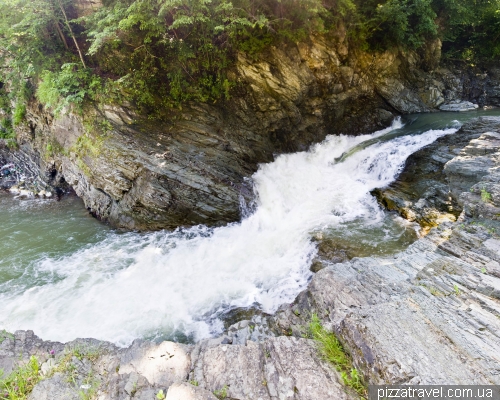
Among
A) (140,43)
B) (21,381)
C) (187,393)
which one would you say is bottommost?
(187,393)

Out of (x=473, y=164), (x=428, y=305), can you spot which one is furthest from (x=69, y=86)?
(x=473, y=164)

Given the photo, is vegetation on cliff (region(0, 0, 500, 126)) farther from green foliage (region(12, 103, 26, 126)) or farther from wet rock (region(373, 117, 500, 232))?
wet rock (region(373, 117, 500, 232))

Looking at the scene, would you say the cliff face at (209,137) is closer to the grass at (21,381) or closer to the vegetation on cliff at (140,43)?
the vegetation on cliff at (140,43)

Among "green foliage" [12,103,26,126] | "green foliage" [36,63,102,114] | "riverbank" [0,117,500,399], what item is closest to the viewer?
"riverbank" [0,117,500,399]

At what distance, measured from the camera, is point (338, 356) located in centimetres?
361

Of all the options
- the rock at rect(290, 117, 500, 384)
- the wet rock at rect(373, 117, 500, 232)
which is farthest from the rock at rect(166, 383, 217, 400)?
the wet rock at rect(373, 117, 500, 232)

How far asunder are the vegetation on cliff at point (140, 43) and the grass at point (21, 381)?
7.40 metres

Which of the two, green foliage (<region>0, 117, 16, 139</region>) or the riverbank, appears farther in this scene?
green foliage (<region>0, 117, 16, 139</region>)

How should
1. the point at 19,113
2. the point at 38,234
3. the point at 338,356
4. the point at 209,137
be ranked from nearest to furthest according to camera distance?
the point at 338,356
the point at 38,234
the point at 209,137
the point at 19,113

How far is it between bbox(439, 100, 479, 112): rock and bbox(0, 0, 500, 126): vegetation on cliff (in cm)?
784

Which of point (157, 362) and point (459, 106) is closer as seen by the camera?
point (157, 362)

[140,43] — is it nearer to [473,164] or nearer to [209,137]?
[209,137]

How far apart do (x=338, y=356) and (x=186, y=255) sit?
18.3 ft

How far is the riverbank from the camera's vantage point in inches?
125
